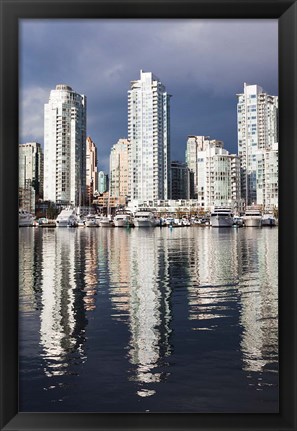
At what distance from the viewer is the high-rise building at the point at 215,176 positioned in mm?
30703

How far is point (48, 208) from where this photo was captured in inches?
1110

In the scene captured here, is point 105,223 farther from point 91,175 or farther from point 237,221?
point 237,221

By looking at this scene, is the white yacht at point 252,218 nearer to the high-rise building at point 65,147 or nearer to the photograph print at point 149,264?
the photograph print at point 149,264

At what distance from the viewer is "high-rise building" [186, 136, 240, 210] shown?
30703 mm

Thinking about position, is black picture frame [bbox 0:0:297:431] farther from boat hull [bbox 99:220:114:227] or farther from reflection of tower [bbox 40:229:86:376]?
boat hull [bbox 99:220:114:227]

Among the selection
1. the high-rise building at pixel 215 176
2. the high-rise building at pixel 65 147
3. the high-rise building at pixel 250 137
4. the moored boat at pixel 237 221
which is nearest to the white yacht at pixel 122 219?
the high-rise building at pixel 65 147

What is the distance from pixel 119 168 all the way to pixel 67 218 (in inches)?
181

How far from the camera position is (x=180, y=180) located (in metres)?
30.3

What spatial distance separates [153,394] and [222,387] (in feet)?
0.95

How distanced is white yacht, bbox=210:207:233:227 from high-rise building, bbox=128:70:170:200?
2682mm

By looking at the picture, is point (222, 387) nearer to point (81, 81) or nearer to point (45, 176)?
point (45, 176)

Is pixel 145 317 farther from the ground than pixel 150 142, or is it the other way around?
pixel 150 142

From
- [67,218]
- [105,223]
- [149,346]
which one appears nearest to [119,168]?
[105,223]
